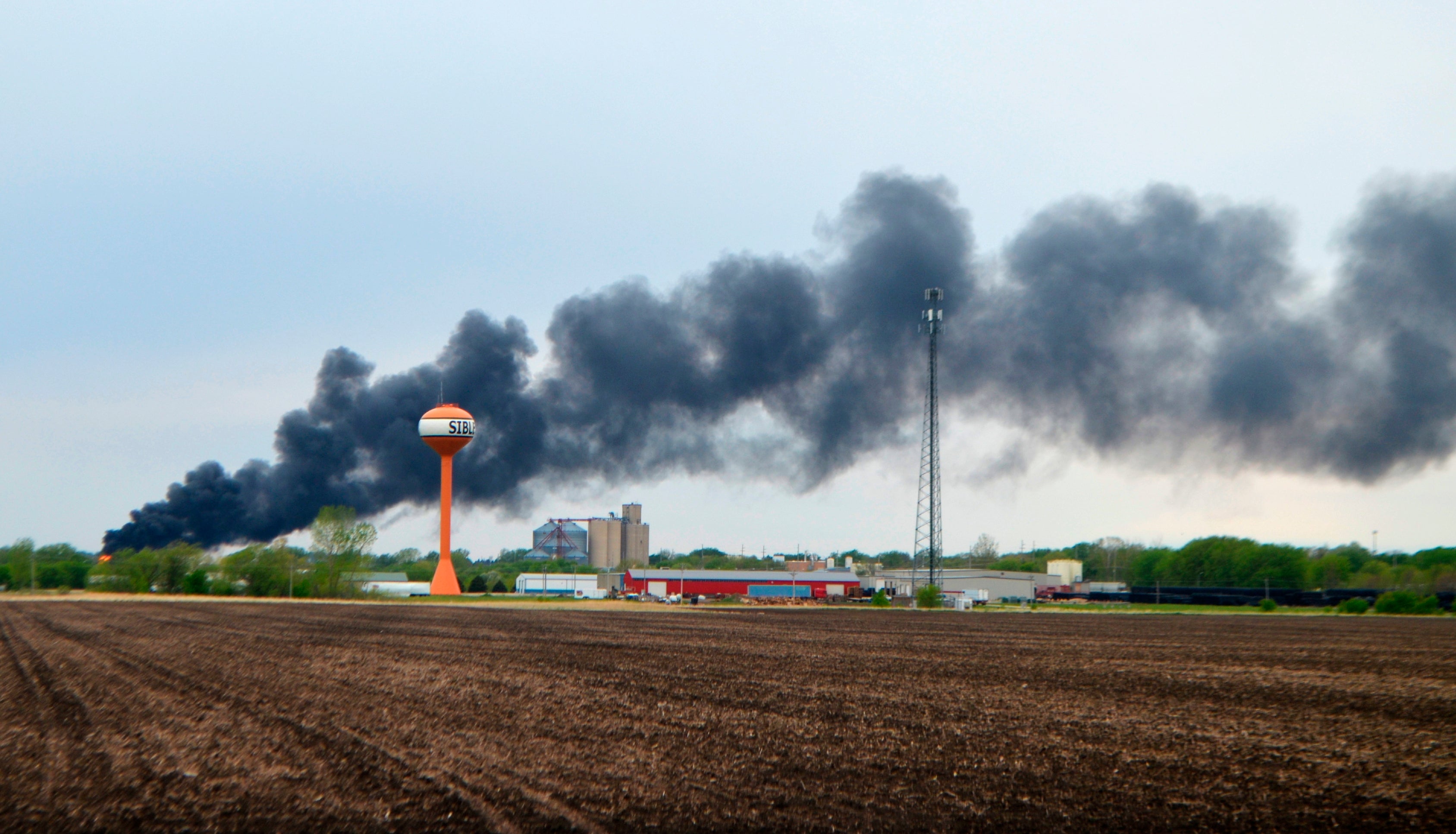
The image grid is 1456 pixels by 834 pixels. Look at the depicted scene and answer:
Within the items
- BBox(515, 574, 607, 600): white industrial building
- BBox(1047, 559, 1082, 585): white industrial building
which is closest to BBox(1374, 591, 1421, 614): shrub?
BBox(1047, 559, 1082, 585): white industrial building

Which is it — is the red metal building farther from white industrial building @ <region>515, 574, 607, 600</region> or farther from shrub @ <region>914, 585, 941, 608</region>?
shrub @ <region>914, 585, 941, 608</region>

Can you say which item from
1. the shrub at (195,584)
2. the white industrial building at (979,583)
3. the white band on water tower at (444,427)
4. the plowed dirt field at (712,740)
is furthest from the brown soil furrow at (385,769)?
the white industrial building at (979,583)

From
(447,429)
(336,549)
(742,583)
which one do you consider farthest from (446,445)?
(742,583)

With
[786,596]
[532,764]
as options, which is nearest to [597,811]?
[532,764]

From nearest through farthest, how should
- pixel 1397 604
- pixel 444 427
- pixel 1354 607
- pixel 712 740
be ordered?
pixel 712 740 < pixel 1397 604 < pixel 1354 607 < pixel 444 427

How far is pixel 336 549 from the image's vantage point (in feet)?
326

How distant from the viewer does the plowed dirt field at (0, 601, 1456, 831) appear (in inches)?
399

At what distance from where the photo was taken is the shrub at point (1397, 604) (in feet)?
285

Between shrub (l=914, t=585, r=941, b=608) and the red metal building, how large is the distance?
101 ft

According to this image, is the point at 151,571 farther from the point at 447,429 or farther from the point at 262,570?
the point at 447,429

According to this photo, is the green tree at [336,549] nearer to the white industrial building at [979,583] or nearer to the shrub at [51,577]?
the shrub at [51,577]

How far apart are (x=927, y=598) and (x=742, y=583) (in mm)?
43316

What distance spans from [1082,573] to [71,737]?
171 m

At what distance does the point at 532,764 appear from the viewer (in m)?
12.3
